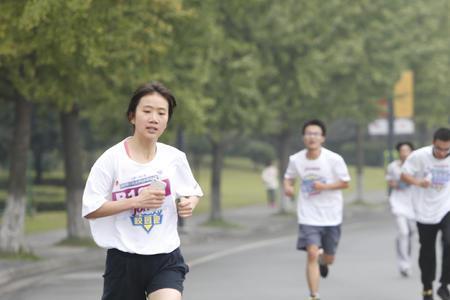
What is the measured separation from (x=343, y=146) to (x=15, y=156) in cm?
6226

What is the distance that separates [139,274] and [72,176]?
15630mm

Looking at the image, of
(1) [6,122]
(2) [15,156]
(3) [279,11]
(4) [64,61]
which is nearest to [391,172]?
(4) [64,61]

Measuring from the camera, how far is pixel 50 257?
2008 centimetres

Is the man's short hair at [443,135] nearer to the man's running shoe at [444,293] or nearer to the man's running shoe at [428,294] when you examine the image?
the man's running shoe at [444,293]

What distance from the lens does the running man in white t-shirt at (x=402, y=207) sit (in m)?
16.5

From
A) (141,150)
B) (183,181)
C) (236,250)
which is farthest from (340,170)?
(236,250)

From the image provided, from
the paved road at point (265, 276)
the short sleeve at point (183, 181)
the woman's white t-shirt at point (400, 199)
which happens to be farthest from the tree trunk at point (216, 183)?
the short sleeve at point (183, 181)

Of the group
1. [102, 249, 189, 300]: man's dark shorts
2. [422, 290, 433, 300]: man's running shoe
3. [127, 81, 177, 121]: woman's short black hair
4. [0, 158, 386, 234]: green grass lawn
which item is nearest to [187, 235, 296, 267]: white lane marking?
[0, 158, 386, 234]: green grass lawn

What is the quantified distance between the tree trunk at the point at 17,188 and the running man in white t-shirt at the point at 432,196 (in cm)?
874

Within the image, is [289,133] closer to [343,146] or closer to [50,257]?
[50,257]

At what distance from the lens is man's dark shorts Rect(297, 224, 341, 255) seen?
1312 cm

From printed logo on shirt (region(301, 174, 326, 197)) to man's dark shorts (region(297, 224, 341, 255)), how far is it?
36 cm

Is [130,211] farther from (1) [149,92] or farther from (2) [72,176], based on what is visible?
(2) [72,176]

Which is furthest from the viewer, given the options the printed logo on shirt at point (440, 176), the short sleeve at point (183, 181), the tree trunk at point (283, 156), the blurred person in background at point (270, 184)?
the blurred person in background at point (270, 184)
